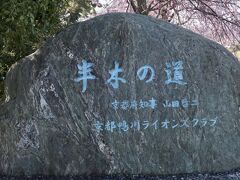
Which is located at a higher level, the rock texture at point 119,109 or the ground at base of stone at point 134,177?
the rock texture at point 119,109

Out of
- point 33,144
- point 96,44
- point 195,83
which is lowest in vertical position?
point 33,144

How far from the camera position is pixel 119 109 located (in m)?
5.32

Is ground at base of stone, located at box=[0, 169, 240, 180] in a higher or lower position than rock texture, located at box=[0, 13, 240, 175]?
lower

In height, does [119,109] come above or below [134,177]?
above

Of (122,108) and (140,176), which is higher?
(122,108)

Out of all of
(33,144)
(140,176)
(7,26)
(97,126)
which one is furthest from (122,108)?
(7,26)

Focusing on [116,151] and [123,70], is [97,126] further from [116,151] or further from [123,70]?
[123,70]

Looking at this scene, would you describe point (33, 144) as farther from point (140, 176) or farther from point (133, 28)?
point (133, 28)

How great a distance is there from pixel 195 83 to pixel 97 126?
1390 mm

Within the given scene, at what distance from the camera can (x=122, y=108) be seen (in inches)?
209

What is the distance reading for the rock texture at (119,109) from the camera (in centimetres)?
A: 529

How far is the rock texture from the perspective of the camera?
208 inches

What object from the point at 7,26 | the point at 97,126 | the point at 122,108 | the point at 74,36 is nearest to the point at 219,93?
the point at 122,108

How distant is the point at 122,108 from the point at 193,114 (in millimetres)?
935
